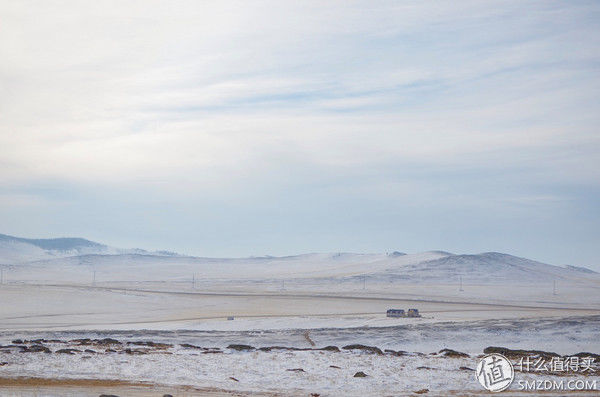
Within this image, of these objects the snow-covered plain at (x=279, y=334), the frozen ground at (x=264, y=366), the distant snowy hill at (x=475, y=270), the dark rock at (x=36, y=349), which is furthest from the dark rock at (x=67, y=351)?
the distant snowy hill at (x=475, y=270)

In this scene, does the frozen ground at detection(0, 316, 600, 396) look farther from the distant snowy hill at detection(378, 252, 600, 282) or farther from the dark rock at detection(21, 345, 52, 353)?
the distant snowy hill at detection(378, 252, 600, 282)

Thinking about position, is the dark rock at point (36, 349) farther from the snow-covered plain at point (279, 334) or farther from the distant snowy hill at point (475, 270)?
the distant snowy hill at point (475, 270)

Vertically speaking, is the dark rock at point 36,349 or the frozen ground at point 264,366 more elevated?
the dark rock at point 36,349

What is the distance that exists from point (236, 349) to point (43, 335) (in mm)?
15940

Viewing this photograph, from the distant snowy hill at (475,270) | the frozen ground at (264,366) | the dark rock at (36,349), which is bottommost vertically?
the frozen ground at (264,366)

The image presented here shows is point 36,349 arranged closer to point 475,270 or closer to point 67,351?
point 67,351

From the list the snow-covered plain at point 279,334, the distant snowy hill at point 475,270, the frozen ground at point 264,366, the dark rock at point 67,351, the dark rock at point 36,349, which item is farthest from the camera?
the distant snowy hill at point 475,270

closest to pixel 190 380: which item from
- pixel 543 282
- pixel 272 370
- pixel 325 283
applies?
pixel 272 370

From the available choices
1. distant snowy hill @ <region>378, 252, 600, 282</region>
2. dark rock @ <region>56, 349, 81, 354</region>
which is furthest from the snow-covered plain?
distant snowy hill @ <region>378, 252, 600, 282</region>

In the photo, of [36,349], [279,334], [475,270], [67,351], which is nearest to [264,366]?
[67,351]

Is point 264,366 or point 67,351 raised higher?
point 67,351

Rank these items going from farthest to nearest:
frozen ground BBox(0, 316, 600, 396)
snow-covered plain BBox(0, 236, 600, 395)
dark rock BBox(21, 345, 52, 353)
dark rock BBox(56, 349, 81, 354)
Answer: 1. dark rock BBox(21, 345, 52, 353)
2. dark rock BBox(56, 349, 81, 354)
3. snow-covered plain BBox(0, 236, 600, 395)
4. frozen ground BBox(0, 316, 600, 396)

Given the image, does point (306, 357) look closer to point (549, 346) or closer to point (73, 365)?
point (73, 365)

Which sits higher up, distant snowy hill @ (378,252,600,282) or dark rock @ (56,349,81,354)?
distant snowy hill @ (378,252,600,282)
